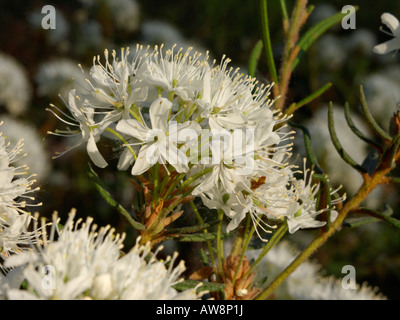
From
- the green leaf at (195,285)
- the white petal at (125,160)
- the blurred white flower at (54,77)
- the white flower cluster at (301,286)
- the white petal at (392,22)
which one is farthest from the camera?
the blurred white flower at (54,77)

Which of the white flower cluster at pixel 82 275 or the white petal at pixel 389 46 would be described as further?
the white petal at pixel 389 46

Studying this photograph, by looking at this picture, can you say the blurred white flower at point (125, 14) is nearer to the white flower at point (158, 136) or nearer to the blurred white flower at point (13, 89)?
the blurred white flower at point (13, 89)

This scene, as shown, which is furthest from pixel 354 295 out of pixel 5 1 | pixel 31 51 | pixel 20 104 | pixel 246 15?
pixel 5 1

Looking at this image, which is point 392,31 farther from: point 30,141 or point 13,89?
point 13,89

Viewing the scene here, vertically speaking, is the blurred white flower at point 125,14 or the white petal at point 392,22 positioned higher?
the blurred white flower at point 125,14

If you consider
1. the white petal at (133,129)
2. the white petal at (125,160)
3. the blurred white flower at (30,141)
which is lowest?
the white petal at (125,160)

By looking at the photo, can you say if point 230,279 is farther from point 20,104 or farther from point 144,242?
point 20,104

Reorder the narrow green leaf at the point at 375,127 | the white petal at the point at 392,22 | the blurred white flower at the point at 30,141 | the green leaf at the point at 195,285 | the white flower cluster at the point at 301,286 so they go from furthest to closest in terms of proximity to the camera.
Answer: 1. the blurred white flower at the point at 30,141
2. the white flower cluster at the point at 301,286
3. the white petal at the point at 392,22
4. the narrow green leaf at the point at 375,127
5. the green leaf at the point at 195,285

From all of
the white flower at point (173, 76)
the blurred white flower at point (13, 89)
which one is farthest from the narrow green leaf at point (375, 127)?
the blurred white flower at point (13, 89)
